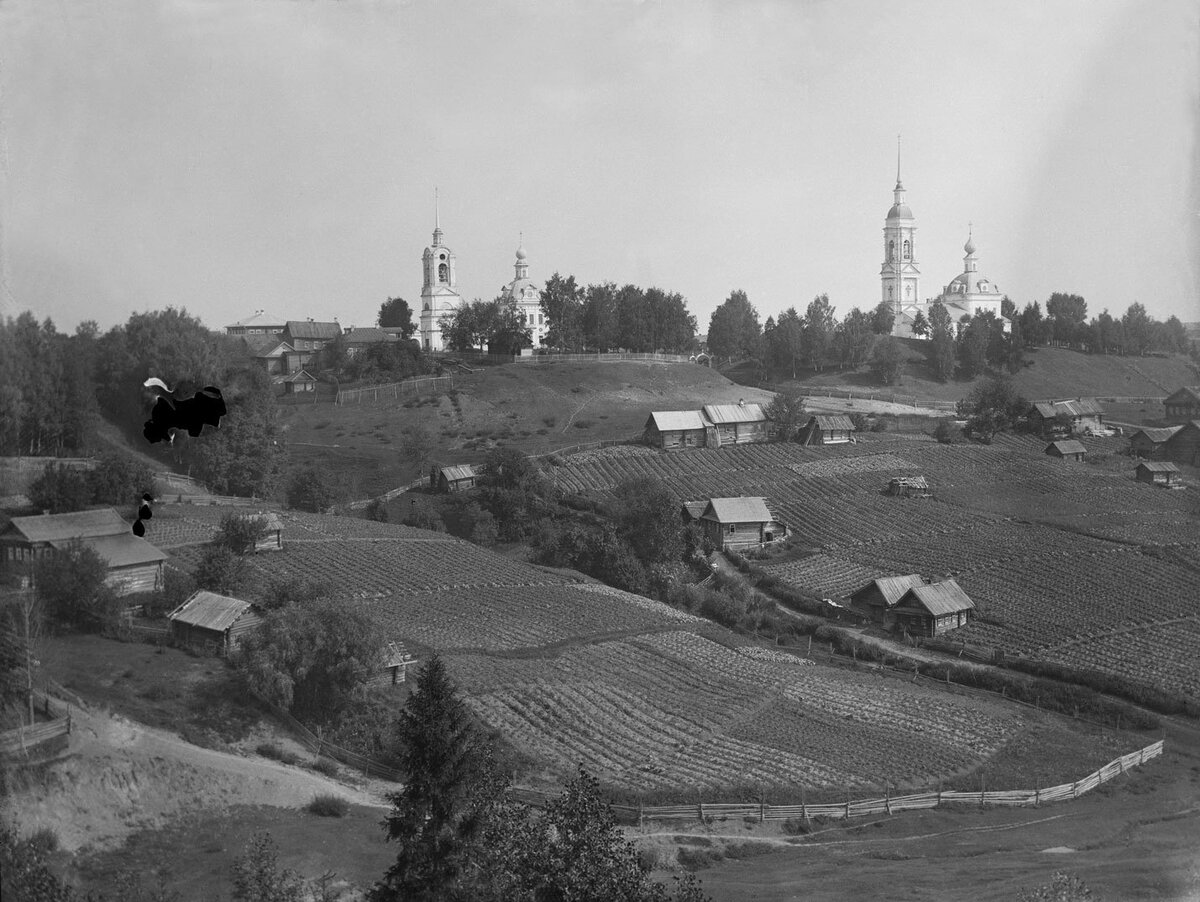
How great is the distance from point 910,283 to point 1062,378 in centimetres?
1765

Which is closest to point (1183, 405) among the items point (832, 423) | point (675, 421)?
point (832, 423)

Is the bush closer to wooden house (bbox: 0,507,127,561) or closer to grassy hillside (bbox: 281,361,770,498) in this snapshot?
wooden house (bbox: 0,507,127,561)


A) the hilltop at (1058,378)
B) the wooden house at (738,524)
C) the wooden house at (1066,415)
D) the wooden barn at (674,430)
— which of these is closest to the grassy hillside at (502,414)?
the wooden barn at (674,430)

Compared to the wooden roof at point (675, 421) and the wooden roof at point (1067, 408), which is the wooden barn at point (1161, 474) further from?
the wooden roof at point (675, 421)

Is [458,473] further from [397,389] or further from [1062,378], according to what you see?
[1062,378]

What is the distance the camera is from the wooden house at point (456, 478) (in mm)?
35594

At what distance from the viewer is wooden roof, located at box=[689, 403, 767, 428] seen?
4244cm

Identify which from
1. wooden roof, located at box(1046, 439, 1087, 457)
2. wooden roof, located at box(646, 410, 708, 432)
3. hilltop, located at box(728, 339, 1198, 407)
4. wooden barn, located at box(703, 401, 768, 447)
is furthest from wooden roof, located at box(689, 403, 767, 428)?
hilltop, located at box(728, 339, 1198, 407)

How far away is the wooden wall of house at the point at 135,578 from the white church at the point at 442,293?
4174 cm

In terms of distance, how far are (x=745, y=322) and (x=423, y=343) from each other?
16165mm

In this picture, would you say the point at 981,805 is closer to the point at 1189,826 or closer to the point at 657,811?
the point at 1189,826

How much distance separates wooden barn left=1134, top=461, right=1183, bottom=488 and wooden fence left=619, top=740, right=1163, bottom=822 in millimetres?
22113

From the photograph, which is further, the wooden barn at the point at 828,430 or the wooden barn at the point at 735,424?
the wooden barn at the point at 828,430

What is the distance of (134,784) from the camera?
14.5 metres
